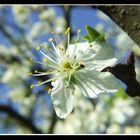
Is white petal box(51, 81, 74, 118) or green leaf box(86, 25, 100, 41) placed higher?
green leaf box(86, 25, 100, 41)

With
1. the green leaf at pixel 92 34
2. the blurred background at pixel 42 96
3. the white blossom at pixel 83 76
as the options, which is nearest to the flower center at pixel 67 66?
the white blossom at pixel 83 76

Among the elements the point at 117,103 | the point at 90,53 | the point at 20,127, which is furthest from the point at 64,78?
the point at 20,127

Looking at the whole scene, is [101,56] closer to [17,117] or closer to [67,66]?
[67,66]

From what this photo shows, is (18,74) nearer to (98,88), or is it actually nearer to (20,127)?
(20,127)

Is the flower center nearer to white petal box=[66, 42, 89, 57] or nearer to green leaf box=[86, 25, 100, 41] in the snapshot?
white petal box=[66, 42, 89, 57]

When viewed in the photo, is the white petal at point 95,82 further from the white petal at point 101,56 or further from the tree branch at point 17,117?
the tree branch at point 17,117

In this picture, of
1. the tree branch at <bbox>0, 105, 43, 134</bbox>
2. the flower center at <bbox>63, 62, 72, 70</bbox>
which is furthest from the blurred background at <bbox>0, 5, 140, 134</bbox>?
the flower center at <bbox>63, 62, 72, 70</bbox>

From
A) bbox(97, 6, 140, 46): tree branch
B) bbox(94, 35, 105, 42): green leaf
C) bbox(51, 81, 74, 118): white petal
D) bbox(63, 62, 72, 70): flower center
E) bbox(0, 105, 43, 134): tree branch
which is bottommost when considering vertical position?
bbox(0, 105, 43, 134): tree branch
